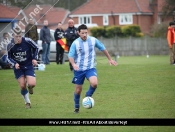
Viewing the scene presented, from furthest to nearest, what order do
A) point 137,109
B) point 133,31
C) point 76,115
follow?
point 133,31
point 137,109
point 76,115

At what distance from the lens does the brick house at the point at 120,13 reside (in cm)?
7544

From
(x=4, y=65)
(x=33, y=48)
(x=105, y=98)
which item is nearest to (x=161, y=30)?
(x=4, y=65)

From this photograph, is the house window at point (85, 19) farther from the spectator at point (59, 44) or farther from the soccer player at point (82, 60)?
the soccer player at point (82, 60)

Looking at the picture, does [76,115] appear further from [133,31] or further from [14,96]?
[133,31]

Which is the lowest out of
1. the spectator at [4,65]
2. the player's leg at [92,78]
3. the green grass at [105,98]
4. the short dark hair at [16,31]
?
the spectator at [4,65]

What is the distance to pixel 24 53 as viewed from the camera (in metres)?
11.6

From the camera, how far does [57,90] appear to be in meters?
15.1

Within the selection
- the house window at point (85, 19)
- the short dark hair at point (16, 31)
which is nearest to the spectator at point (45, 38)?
the short dark hair at point (16, 31)

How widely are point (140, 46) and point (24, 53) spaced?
41.9 metres

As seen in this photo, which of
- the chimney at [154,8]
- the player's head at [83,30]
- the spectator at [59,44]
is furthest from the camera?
the chimney at [154,8]

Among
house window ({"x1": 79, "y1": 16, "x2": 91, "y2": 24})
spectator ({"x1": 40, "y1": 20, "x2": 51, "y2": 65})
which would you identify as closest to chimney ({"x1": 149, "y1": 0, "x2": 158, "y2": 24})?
house window ({"x1": 79, "y1": 16, "x2": 91, "y2": 24})

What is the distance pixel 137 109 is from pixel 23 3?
4.70m

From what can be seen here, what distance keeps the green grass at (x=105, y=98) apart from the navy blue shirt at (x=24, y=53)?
3.48 feet

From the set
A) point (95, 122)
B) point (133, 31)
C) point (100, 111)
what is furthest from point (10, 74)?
point (133, 31)
